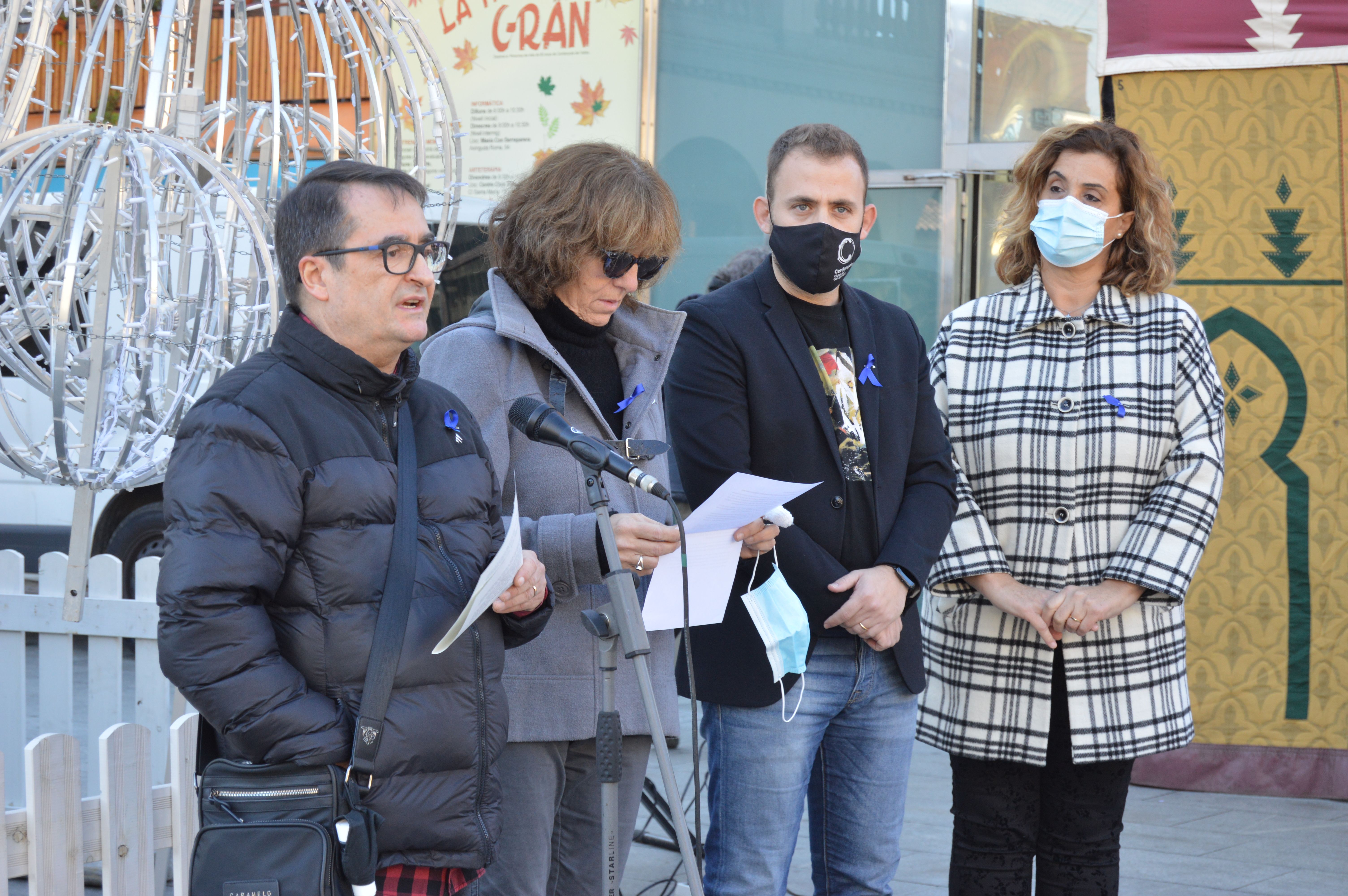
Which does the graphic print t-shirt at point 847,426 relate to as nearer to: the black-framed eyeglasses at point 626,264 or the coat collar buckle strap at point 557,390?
the black-framed eyeglasses at point 626,264

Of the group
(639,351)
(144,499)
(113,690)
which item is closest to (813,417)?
(639,351)

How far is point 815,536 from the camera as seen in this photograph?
2857 mm

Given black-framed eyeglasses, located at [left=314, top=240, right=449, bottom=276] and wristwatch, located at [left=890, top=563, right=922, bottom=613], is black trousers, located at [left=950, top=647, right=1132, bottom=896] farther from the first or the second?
Answer: black-framed eyeglasses, located at [left=314, top=240, right=449, bottom=276]

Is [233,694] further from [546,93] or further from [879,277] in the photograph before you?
[546,93]

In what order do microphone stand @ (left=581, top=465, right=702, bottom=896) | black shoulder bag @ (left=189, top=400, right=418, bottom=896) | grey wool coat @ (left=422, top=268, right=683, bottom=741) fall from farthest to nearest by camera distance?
grey wool coat @ (left=422, top=268, right=683, bottom=741), microphone stand @ (left=581, top=465, right=702, bottom=896), black shoulder bag @ (left=189, top=400, right=418, bottom=896)

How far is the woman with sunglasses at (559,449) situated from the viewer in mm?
2545

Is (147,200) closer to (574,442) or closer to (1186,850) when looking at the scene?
(574,442)

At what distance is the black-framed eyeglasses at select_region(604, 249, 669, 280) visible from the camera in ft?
8.55

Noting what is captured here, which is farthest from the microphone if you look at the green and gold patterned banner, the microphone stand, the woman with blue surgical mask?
the green and gold patterned banner

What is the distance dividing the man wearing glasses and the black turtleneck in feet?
1.37

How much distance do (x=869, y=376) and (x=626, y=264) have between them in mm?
639

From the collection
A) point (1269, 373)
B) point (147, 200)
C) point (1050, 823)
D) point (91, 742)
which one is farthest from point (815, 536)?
point (91, 742)

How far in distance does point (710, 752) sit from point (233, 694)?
1221 mm

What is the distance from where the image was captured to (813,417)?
9.45 ft
